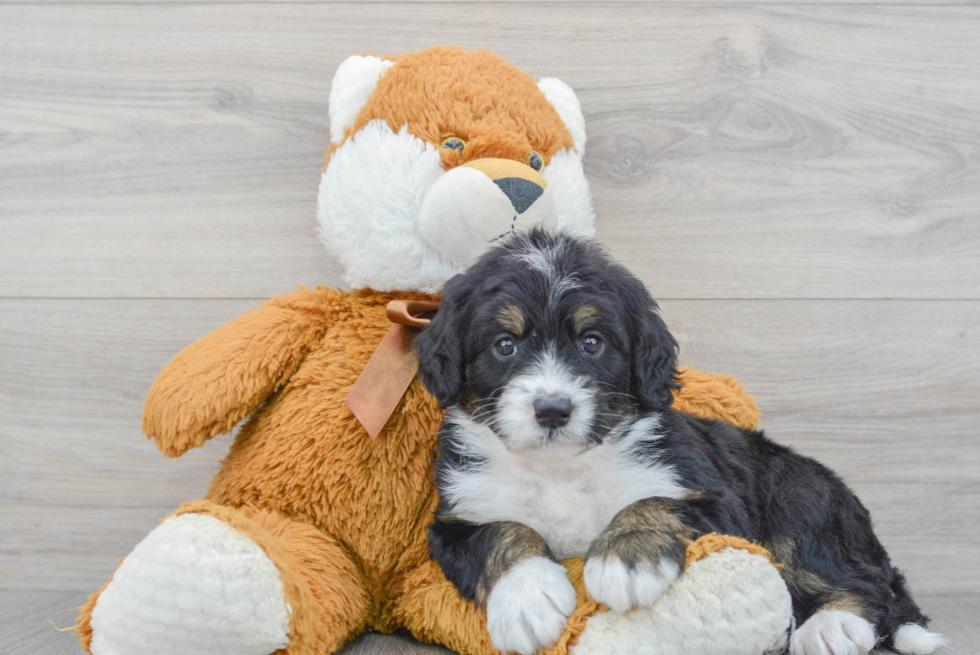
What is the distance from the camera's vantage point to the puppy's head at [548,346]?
1.44 meters

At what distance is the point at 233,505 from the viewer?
1.82 meters

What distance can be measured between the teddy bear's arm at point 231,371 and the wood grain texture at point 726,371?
0.59 metres

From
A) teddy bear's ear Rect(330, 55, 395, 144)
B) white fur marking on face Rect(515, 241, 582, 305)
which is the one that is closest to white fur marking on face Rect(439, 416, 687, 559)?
white fur marking on face Rect(515, 241, 582, 305)

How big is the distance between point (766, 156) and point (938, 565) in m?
1.45

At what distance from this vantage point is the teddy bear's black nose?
1725 mm

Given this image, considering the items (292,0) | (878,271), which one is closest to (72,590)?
(292,0)

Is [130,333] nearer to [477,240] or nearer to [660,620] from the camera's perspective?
[477,240]

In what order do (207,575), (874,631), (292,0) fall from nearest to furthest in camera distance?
(207,575)
(874,631)
(292,0)

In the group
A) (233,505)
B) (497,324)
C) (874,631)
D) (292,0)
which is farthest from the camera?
(292,0)

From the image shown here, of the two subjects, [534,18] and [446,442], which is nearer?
[446,442]

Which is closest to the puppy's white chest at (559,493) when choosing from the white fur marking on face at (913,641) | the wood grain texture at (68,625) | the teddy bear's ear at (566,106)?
the wood grain texture at (68,625)

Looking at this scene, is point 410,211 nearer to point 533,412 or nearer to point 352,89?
point 352,89

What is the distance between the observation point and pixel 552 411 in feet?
4.60

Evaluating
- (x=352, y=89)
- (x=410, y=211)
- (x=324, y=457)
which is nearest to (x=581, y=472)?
(x=324, y=457)
